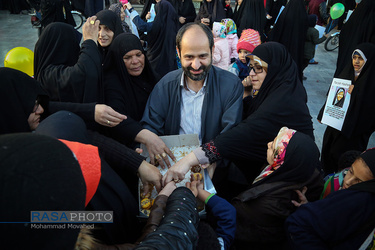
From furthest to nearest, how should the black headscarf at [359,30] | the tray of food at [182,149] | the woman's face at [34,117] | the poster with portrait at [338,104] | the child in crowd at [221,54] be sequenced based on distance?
the child in crowd at [221,54]
the black headscarf at [359,30]
the poster with portrait at [338,104]
the tray of food at [182,149]
the woman's face at [34,117]

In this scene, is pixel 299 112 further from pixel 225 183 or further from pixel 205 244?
pixel 205 244

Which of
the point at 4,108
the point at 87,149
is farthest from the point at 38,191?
the point at 4,108

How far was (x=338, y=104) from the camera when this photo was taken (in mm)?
2666

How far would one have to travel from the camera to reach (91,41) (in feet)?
6.91

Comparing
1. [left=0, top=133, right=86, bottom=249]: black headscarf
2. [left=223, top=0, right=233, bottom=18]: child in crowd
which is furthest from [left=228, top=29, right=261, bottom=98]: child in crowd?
[left=223, top=0, right=233, bottom=18]: child in crowd

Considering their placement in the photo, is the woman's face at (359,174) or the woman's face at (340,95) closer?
the woman's face at (359,174)

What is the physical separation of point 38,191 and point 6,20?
13.4m

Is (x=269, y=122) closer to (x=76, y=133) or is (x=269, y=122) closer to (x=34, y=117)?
(x=76, y=133)

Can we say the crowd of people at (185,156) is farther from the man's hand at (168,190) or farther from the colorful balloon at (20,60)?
the colorful balloon at (20,60)

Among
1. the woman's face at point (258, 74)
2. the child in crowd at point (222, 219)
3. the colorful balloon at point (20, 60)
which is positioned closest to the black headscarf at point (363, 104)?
the woman's face at point (258, 74)

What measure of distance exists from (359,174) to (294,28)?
436 centimetres

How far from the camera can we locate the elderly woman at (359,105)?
8.82ft

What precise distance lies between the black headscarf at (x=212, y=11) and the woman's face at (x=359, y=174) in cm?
611

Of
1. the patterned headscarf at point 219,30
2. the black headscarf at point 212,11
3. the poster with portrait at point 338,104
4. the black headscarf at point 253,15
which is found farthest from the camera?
the black headscarf at point 212,11
